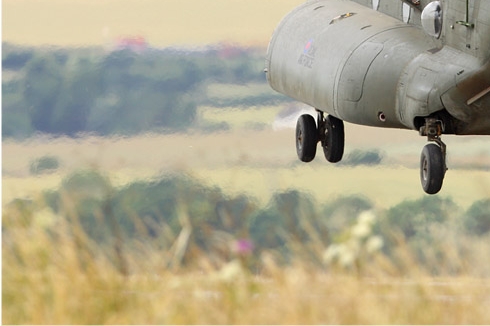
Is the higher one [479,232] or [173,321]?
[173,321]

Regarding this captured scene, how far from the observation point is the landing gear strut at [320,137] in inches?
1039

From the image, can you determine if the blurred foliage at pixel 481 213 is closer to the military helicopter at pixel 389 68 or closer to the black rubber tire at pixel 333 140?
the military helicopter at pixel 389 68

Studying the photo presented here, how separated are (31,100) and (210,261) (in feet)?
51.2

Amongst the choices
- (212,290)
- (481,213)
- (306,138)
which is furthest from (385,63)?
(212,290)

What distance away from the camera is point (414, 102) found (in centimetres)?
1988

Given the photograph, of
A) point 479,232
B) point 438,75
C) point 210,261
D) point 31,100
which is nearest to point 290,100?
point 31,100

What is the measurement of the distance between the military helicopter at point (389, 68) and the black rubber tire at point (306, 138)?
0.02m

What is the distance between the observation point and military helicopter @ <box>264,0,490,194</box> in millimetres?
18688

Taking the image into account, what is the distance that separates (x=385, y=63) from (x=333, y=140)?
5.76 metres

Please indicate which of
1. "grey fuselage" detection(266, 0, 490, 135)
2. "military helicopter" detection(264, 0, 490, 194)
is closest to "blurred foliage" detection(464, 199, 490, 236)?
"military helicopter" detection(264, 0, 490, 194)

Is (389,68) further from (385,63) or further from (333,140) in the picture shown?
(333,140)

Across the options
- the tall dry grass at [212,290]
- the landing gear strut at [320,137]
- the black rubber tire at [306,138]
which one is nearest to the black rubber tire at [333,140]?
the landing gear strut at [320,137]

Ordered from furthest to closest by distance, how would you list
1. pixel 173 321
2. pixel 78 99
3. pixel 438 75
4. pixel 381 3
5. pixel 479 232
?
pixel 78 99 < pixel 381 3 < pixel 438 75 < pixel 479 232 < pixel 173 321

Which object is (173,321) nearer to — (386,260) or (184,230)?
(184,230)
